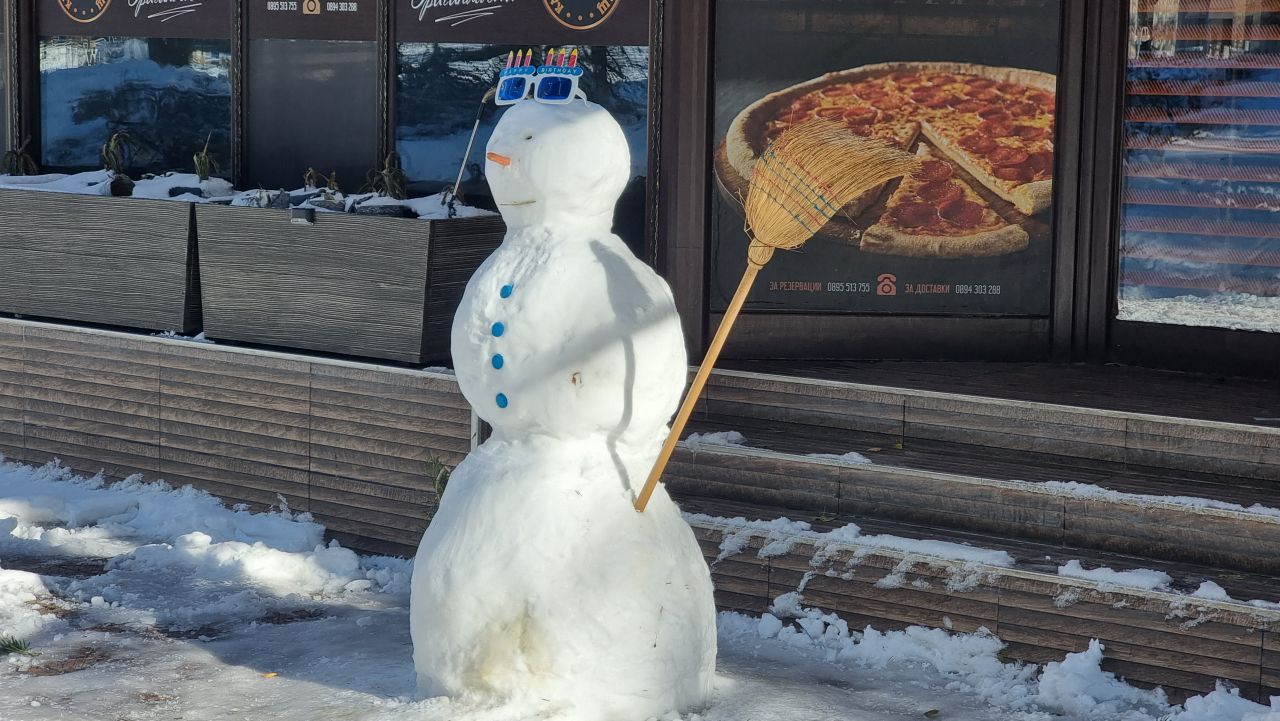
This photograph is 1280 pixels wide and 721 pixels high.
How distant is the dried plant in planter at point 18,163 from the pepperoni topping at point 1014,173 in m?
6.17

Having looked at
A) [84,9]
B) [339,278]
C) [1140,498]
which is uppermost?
[84,9]

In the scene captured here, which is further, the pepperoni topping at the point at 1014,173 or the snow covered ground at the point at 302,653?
the pepperoni topping at the point at 1014,173

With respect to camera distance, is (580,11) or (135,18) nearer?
(580,11)

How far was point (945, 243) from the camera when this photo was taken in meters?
8.86

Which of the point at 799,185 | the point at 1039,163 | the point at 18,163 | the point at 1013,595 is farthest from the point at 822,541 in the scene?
the point at 18,163

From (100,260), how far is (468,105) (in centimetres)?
234

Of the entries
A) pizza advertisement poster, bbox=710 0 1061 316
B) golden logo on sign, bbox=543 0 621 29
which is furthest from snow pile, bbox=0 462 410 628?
golden logo on sign, bbox=543 0 621 29

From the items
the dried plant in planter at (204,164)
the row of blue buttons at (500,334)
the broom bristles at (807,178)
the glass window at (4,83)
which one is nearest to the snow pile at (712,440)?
the row of blue buttons at (500,334)

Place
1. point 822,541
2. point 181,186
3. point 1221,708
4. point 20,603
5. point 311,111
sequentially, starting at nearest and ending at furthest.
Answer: point 1221,708
point 822,541
point 20,603
point 181,186
point 311,111

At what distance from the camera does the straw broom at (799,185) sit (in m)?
5.14

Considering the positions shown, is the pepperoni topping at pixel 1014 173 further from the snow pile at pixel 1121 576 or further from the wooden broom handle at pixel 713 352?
the wooden broom handle at pixel 713 352

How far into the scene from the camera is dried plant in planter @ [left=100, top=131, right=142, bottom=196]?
9.36 m

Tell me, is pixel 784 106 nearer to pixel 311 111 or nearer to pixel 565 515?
pixel 311 111

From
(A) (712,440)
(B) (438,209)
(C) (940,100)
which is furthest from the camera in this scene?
(C) (940,100)
